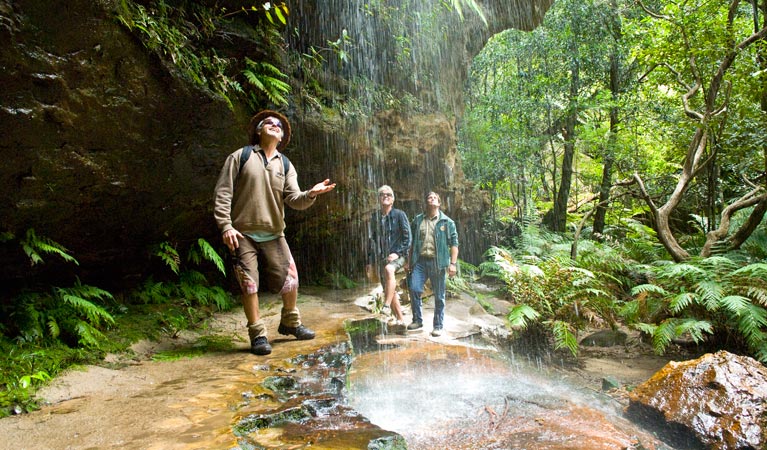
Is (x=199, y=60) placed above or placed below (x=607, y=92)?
below

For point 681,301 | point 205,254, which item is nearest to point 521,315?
point 681,301

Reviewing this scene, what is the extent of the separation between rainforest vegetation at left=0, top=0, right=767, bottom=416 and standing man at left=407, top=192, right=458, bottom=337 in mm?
1135

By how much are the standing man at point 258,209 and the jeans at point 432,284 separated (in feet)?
7.19

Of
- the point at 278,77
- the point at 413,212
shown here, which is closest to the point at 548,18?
the point at 413,212

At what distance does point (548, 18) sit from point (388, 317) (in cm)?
1040

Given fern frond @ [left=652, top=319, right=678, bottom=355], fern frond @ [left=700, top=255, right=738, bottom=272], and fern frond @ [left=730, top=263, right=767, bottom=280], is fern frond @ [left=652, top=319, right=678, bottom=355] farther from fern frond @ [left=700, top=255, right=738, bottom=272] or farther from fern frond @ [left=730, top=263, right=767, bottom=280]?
fern frond @ [left=700, top=255, right=738, bottom=272]

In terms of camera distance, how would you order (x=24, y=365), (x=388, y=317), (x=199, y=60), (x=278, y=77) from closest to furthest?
(x=24, y=365) → (x=199, y=60) → (x=278, y=77) → (x=388, y=317)

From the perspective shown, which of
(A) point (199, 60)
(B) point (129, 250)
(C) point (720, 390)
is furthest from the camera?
(B) point (129, 250)

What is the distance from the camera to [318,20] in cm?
769

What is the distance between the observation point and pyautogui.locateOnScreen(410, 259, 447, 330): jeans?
6.09 m

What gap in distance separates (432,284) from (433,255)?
44 centimetres

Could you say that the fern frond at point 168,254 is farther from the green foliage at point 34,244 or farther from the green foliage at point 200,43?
the green foliage at point 200,43

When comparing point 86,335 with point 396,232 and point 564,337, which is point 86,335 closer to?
point 396,232

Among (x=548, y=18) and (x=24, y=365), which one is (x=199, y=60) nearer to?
(x=24, y=365)
